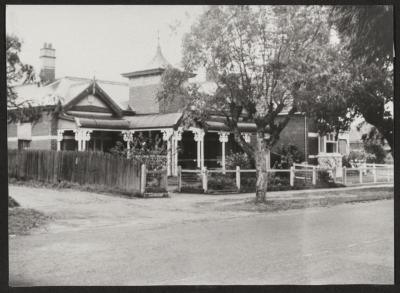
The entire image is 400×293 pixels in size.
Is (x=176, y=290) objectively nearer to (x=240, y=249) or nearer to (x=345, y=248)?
(x=240, y=249)

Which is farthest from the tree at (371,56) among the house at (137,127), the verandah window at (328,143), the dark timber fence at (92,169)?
the dark timber fence at (92,169)

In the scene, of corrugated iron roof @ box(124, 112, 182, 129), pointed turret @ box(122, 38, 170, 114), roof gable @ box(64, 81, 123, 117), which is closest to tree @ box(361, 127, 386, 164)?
pointed turret @ box(122, 38, 170, 114)

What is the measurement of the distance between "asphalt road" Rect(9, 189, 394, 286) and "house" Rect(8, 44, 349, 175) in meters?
3.87

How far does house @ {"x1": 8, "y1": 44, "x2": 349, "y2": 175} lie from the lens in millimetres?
16328

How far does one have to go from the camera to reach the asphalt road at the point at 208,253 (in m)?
7.50

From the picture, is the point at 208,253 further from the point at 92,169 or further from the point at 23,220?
the point at 92,169

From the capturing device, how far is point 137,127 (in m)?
21.0

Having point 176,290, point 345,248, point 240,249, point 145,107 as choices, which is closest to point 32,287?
point 176,290

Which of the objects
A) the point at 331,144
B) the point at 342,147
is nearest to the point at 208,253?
the point at 331,144

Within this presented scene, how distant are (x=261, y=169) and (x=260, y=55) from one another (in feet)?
12.0

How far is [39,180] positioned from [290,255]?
10.2m

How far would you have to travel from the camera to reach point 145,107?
21312 mm

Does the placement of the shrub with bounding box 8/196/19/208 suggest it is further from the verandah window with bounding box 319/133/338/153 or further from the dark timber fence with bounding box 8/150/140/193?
the verandah window with bounding box 319/133/338/153

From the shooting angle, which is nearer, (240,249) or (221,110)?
(240,249)
